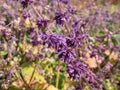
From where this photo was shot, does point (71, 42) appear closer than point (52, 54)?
Yes

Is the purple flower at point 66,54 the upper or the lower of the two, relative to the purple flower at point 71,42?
lower

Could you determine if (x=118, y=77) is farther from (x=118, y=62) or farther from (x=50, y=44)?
(x=50, y=44)

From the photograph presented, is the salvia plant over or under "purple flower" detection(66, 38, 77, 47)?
under

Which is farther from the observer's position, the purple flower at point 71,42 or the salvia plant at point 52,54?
the salvia plant at point 52,54

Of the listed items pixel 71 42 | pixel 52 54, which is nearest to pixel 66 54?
pixel 71 42

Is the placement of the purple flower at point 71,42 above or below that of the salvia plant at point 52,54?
above

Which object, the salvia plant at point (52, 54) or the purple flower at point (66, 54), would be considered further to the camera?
the salvia plant at point (52, 54)

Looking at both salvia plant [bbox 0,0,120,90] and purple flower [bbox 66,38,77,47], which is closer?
purple flower [bbox 66,38,77,47]

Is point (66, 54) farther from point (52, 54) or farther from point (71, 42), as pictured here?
point (52, 54)
